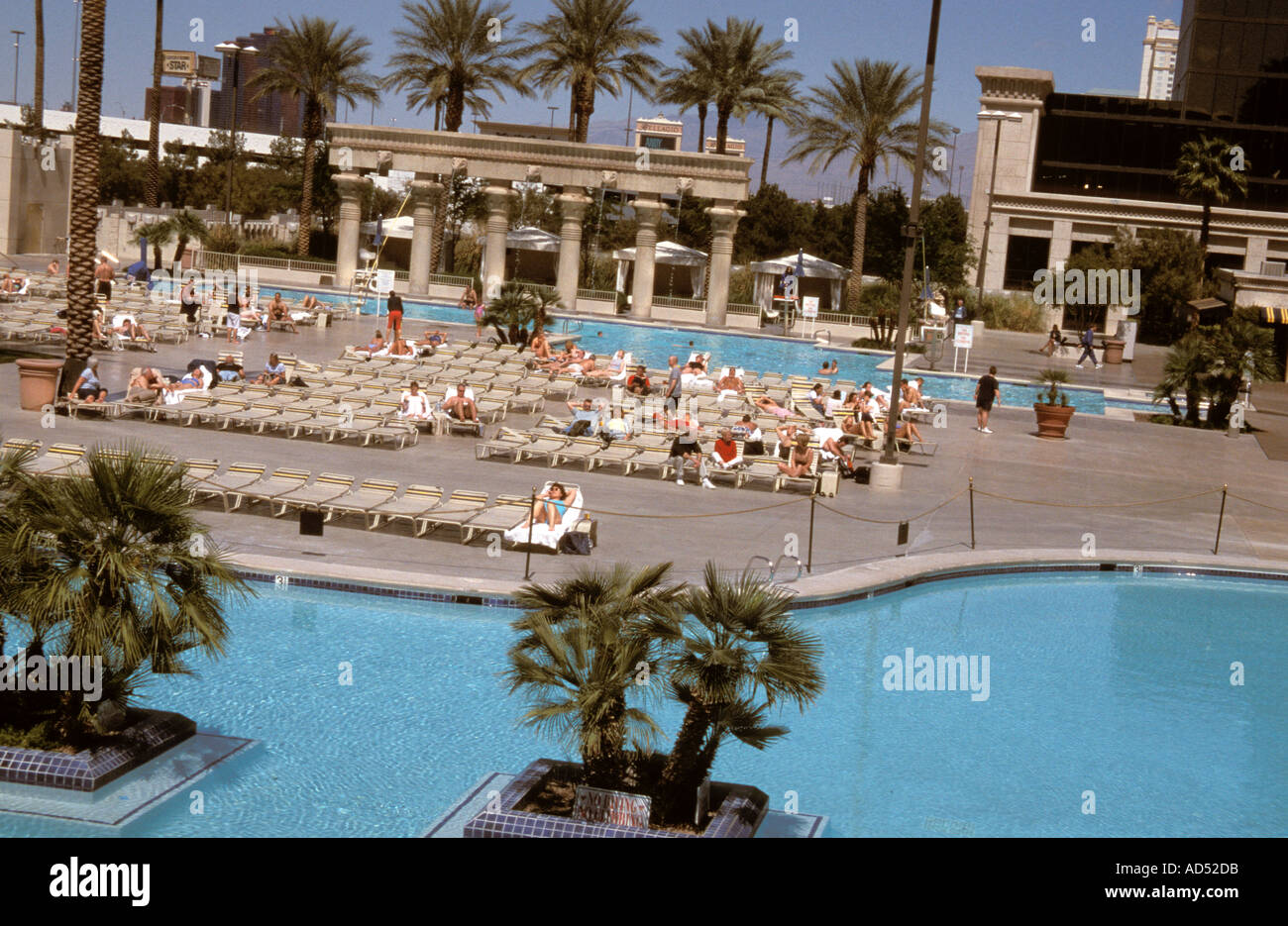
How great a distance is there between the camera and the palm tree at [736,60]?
177ft

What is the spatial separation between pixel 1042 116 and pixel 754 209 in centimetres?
1702

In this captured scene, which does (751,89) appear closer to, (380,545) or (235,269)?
(235,269)

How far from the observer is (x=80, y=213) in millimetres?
22047

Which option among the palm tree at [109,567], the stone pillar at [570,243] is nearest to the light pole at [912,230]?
the palm tree at [109,567]

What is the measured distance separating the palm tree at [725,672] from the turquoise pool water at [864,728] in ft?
4.64

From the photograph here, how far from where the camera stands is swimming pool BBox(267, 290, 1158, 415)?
36.1 meters

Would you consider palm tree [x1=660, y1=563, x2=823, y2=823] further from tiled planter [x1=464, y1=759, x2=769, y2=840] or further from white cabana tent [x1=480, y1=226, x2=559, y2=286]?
white cabana tent [x1=480, y1=226, x2=559, y2=286]

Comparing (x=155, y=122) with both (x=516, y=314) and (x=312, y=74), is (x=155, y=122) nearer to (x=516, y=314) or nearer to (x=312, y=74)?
(x=312, y=74)

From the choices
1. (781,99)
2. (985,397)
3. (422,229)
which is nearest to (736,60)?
(781,99)

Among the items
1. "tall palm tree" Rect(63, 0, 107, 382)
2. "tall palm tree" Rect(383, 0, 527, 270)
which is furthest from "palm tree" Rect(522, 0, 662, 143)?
"tall palm tree" Rect(63, 0, 107, 382)

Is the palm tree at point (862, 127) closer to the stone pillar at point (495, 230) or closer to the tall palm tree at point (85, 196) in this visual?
the stone pillar at point (495, 230)

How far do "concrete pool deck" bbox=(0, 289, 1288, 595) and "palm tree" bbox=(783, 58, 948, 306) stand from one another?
2616cm

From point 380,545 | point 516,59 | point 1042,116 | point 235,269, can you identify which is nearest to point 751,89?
point 516,59

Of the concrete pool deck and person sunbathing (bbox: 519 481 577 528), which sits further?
person sunbathing (bbox: 519 481 577 528)
